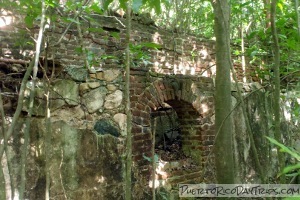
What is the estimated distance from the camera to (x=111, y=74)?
10.2 ft

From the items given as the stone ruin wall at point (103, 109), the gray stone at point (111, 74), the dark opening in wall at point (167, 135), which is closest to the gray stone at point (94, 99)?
the stone ruin wall at point (103, 109)

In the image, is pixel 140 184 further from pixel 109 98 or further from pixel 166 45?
pixel 166 45

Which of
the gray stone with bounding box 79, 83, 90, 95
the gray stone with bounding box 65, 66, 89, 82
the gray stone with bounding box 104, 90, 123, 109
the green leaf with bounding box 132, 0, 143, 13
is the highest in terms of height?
the green leaf with bounding box 132, 0, 143, 13

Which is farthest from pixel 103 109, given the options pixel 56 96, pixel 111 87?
pixel 56 96

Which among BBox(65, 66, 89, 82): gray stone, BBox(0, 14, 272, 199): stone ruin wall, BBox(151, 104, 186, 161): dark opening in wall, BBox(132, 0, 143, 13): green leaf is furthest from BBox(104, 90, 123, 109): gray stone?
BBox(132, 0, 143, 13): green leaf

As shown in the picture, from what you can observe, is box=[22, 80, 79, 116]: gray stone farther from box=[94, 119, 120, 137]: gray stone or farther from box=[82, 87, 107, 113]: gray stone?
box=[94, 119, 120, 137]: gray stone

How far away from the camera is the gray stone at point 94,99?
2926 millimetres

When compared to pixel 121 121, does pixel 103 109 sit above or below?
above

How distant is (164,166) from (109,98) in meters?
0.98

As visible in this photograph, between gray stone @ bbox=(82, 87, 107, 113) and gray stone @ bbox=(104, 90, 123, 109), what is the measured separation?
0.05 m

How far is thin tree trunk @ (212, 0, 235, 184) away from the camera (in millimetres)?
2275

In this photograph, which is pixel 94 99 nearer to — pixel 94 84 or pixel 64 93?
pixel 94 84

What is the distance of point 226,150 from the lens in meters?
2.31

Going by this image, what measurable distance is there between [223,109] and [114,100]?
1174mm
